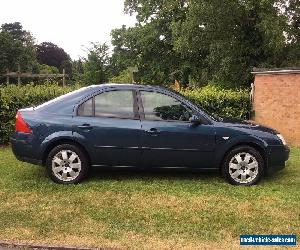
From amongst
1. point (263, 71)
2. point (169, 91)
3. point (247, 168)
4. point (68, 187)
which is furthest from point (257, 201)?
point (263, 71)

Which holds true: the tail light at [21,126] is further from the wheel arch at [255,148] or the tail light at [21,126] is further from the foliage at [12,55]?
the foliage at [12,55]

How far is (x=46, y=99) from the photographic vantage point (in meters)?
12.1

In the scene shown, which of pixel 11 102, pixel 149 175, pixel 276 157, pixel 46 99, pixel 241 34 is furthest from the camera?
pixel 241 34

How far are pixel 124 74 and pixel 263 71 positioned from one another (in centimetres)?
2310

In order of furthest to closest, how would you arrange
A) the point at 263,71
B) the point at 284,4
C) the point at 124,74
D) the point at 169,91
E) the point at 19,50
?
the point at 19,50
the point at 124,74
the point at 284,4
the point at 263,71
the point at 169,91

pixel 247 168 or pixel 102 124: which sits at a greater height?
pixel 102 124

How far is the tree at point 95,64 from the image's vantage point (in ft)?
96.4

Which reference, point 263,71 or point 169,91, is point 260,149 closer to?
point 169,91

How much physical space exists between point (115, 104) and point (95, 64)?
22499 mm

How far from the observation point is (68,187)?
7309 mm
